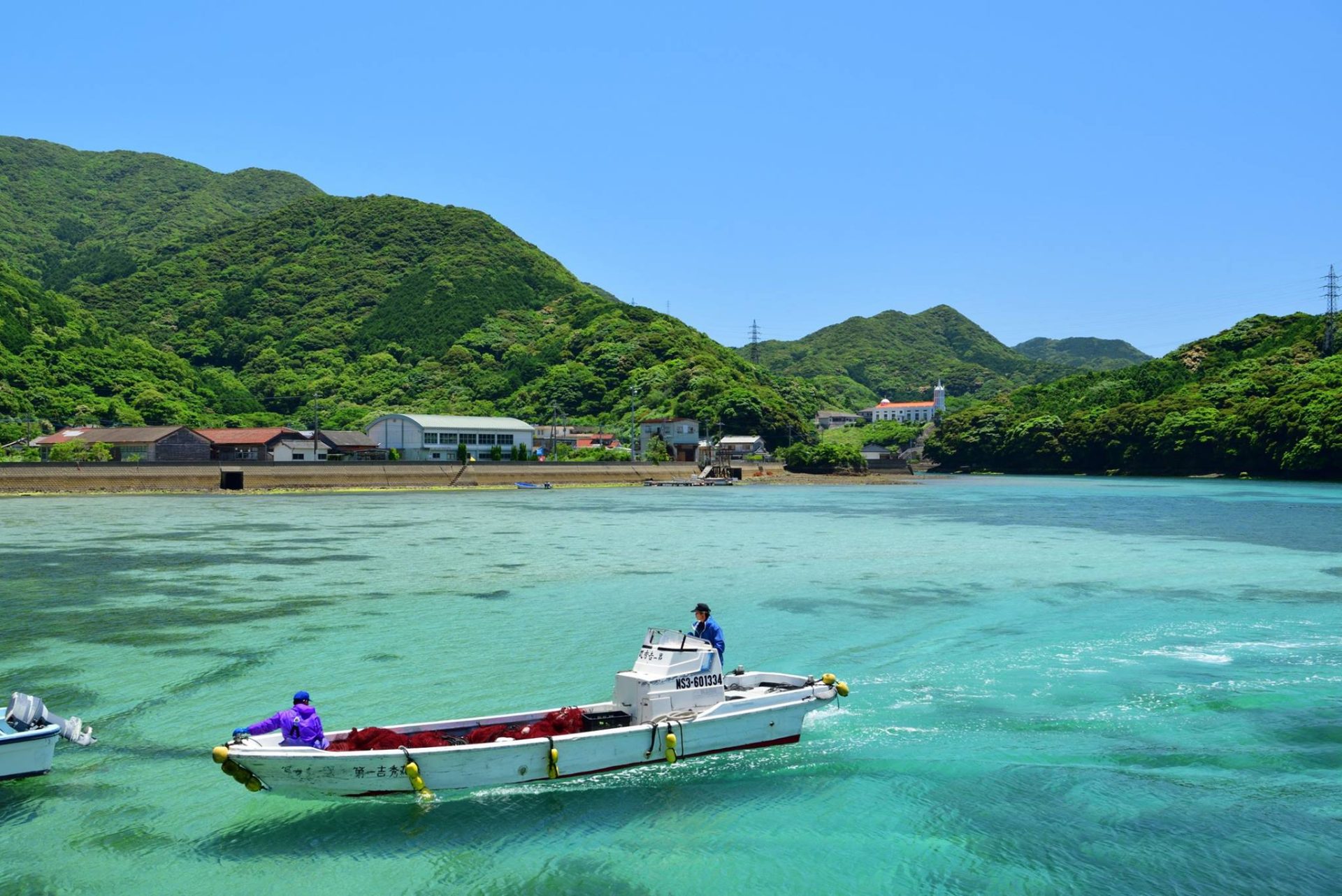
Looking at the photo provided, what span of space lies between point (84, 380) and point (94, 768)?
405 ft

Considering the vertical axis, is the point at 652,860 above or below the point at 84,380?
below

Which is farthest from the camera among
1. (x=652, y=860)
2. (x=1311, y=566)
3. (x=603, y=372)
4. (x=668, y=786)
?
(x=603, y=372)

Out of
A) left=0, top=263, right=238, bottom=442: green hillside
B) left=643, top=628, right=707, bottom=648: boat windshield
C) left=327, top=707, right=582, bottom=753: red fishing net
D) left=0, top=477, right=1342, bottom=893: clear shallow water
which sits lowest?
left=0, top=477, right=1342, bottom=893: clear shallow water

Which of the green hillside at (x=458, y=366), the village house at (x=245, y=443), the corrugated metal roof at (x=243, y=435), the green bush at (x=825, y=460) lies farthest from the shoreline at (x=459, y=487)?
the green hillside at (x=458, y=366)

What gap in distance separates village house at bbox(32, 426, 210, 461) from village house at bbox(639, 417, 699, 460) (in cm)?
6180

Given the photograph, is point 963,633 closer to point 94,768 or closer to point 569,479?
point 94,768

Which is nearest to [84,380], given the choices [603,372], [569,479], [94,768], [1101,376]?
[569,479]

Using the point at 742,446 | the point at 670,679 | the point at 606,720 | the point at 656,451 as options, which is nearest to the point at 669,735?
the point at 670,679

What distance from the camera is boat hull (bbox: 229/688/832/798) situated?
1287cm

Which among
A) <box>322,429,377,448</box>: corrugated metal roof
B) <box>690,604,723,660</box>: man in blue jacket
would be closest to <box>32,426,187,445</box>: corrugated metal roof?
<box>322,429,377,448</box>: corrugated metal roof

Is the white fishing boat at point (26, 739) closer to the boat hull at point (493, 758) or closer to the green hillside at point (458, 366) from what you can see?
the boat hull at point (493, 758)

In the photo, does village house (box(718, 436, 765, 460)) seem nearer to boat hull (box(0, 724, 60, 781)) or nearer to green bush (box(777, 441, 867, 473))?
green bush (box(777, 441, 867, 473))

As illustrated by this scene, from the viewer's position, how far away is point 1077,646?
2444 cm

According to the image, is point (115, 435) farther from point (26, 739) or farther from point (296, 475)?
point (26, 739)
